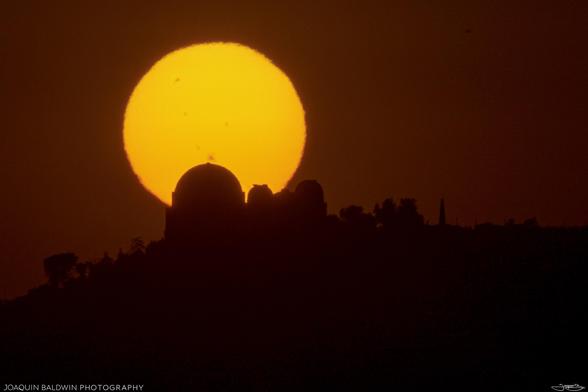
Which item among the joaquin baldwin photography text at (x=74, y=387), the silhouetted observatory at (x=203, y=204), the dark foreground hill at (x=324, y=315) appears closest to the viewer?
the joaquin baldwin photography text at (x=74, y=387)

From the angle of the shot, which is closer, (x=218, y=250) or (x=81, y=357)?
(x=81, y=357)

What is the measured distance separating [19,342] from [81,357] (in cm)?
716

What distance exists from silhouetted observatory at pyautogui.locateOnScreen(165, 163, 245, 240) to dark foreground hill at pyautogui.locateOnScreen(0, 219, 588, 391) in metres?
1.28

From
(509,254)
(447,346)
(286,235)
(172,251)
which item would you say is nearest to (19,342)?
(172,251)

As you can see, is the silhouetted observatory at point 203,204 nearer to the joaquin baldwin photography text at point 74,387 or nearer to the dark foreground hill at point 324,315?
the dark foreground hill at point 324,315

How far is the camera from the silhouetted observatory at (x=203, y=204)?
276 feet

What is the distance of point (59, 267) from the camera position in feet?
330

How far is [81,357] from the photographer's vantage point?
70.5 m

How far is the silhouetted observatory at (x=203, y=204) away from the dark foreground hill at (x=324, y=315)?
4.20ft

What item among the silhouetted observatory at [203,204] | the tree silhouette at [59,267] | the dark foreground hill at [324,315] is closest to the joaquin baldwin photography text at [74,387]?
the dark foreground hill at [324,315]

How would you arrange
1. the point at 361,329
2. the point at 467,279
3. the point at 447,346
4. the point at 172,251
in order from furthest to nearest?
the point at 172,251, the point at 467,279, the point at 361,329, the point at 447,346

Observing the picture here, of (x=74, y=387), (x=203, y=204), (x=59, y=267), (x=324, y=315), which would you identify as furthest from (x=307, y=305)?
(x=59, y=267)

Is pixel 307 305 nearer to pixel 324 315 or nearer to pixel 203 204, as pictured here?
pixel 324 315

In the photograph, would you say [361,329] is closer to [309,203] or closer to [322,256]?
[322,256]
